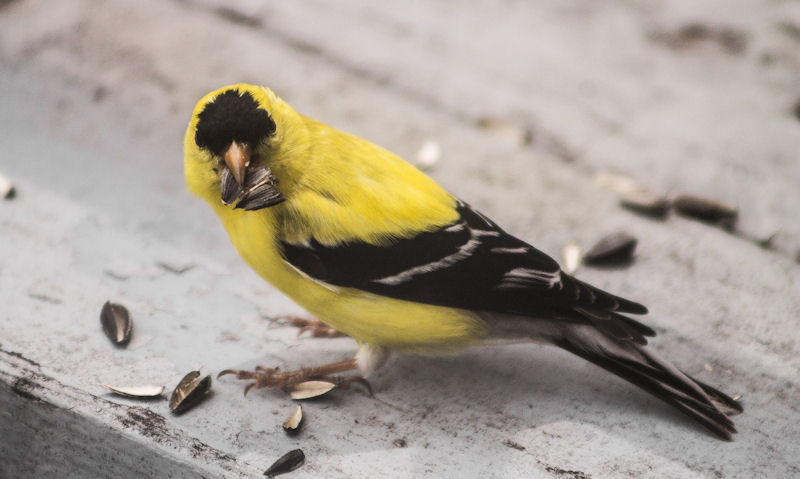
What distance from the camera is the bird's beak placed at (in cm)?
233

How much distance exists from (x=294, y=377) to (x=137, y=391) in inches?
18.5

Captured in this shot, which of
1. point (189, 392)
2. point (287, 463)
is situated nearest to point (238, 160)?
point (189, 392)

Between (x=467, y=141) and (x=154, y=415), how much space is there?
2170 millimetres

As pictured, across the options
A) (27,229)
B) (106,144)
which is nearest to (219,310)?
(27,229)

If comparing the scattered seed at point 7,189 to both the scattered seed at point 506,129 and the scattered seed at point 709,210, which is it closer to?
the scattered seed at point 506,129

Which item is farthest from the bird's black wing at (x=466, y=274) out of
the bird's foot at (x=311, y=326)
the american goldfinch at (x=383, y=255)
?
the bird's foot at (x=311, y=326)

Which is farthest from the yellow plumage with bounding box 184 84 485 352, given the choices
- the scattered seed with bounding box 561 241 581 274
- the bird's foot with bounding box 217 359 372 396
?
the scattered seed with bounding box 561 241 581 274

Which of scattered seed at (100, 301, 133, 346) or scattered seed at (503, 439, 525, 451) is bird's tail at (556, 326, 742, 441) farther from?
scattered seed at (100, 301, 133, 346)

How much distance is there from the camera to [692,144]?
13.5 feet

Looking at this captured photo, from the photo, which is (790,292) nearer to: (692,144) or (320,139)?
(692,144)

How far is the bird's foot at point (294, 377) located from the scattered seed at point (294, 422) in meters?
0.11

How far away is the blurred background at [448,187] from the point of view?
8.25ft

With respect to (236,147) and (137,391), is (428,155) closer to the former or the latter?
(236,147)

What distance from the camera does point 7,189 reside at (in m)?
3.35
